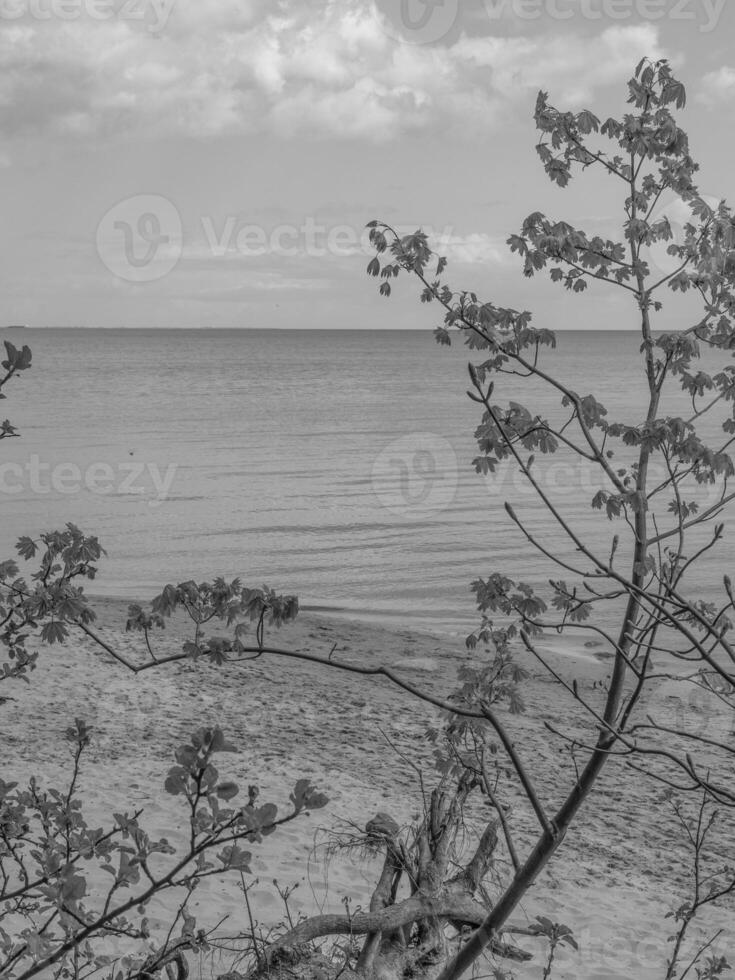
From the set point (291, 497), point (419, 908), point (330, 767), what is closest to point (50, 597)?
point (419, 908)

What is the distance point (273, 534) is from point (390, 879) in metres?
16.7

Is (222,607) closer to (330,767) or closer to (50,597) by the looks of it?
(50,597)

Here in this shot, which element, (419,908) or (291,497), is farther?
(291,497)

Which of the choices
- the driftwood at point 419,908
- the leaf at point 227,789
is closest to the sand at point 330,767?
the driftwood at point 419,908

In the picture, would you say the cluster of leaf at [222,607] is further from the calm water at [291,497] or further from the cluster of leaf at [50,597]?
the calm water at [291,497]

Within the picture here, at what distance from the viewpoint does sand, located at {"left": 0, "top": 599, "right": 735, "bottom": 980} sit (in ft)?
20.3

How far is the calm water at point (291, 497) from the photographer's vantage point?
17.7 m

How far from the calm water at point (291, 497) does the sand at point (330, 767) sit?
4139 millimetres

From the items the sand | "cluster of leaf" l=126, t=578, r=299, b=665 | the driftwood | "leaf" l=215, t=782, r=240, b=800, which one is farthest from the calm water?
"leaf" l=215, t=782, r=240, b=800

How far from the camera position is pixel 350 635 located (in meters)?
13.8

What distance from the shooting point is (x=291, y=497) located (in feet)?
84.9

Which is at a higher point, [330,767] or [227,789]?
[227,789]

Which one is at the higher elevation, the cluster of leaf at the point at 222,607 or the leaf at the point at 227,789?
the cluster of leaf at the point at 222,607

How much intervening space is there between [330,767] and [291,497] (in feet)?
58.2
